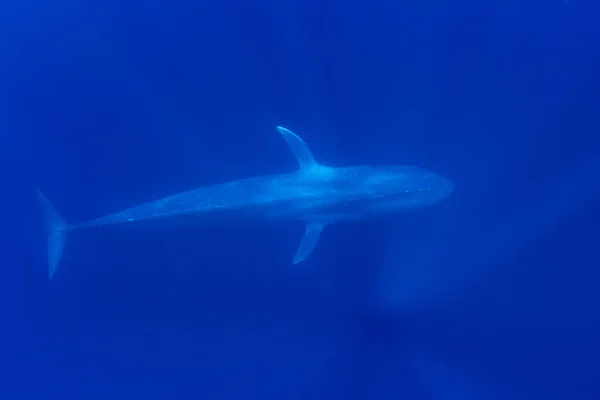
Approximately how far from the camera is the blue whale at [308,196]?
Answer: 863cm

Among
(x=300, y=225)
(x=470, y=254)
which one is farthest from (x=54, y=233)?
(x=470, y=254)

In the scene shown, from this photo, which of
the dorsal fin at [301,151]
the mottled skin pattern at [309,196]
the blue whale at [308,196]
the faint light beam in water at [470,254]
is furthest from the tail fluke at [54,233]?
the faint light beam in water at [470,254]

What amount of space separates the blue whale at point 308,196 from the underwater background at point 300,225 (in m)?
0.39

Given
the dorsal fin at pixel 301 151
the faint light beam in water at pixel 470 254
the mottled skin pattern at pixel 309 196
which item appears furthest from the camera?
the faint light beam in water at pixel 470 254

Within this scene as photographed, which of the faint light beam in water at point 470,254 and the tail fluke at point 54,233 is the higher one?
the tail fluke at point 54,233

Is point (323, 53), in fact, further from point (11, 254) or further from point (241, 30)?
point (11, 254)

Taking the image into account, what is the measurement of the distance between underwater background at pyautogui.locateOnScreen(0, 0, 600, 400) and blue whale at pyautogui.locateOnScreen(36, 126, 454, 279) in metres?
0.39

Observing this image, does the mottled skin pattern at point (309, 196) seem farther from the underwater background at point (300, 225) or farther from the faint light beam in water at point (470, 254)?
the faint light beam in water at point (470, 254)

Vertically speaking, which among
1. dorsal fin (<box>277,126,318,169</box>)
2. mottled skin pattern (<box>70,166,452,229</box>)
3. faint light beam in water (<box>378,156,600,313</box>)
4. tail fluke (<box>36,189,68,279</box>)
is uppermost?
tail fluke (<box>36,189,68,279</box>)

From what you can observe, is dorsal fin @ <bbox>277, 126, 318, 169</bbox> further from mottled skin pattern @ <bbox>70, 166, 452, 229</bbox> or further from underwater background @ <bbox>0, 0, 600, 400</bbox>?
underwater background @ <bbox>0, 0, 600, 400</bbox>

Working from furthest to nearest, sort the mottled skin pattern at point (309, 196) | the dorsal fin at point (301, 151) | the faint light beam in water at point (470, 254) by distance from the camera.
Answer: the faint light beam in water at point (470, 254) → the dorsal fin at point (301, 151) → the mottled skin pattern at point (309, 196)

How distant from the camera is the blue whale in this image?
863 centimetres

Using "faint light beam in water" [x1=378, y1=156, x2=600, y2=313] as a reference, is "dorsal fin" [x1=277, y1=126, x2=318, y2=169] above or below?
above

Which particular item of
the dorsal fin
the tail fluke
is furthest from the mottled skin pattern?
the tail fluke
